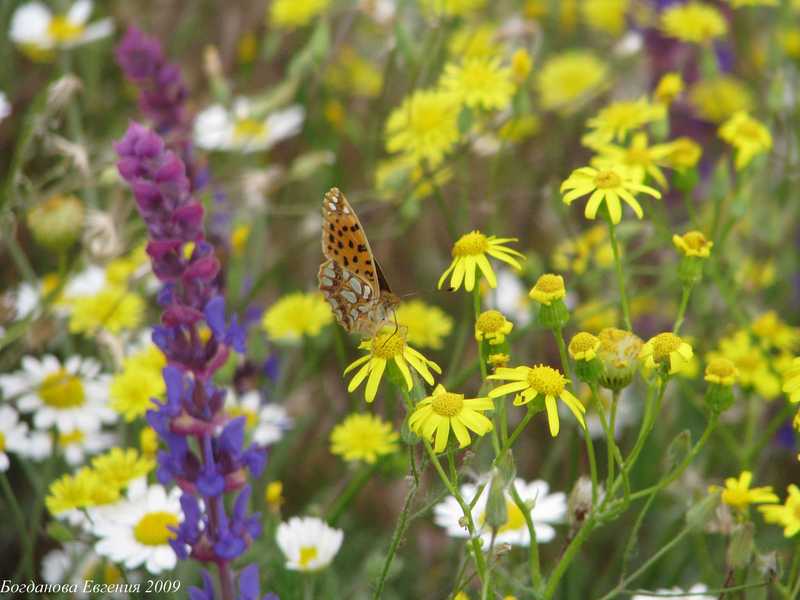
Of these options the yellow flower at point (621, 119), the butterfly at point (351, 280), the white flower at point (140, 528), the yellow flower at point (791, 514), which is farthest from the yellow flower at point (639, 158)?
the white flower at point (140, 528)

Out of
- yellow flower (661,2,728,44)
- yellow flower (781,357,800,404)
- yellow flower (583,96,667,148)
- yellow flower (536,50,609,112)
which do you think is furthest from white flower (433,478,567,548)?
yellow flower (536,50,609,112)

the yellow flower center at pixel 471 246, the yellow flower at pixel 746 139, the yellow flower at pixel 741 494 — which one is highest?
the yellow flower at pixel 746 139

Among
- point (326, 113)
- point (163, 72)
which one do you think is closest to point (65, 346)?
point (163, 72)

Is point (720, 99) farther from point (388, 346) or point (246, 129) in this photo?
point (388, 346)

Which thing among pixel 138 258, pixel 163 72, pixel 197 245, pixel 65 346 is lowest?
pixel 197 245

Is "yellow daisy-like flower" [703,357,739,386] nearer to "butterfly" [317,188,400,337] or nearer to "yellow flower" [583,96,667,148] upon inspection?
"butterfly" [317,188,400,337]

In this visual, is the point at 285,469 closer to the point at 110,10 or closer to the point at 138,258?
the point at 138,258

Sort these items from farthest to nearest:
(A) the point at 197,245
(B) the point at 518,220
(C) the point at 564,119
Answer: (B) the point at 518,220, (C) the point at 564,119, (A) the point at 197,245

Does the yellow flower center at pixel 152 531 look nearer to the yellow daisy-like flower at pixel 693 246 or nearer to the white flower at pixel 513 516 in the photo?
the white flower at pixel 513 516
